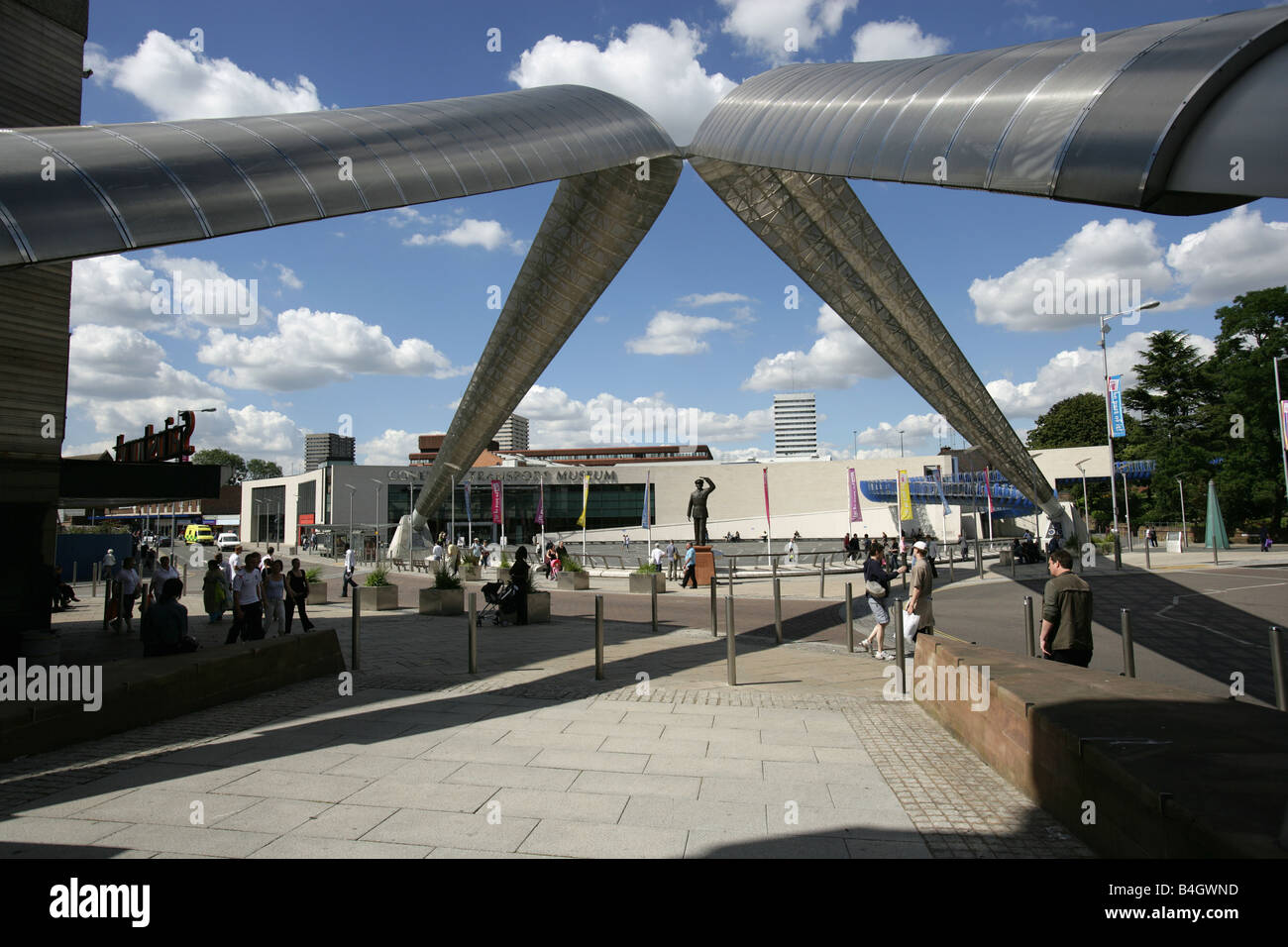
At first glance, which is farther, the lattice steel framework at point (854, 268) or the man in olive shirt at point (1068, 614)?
the lattice steel framework at point (854, 268)

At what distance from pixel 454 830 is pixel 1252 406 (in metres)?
54.1

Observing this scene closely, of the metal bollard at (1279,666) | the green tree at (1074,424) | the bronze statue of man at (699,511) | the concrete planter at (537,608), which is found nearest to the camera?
the metal bollard at (1279,666)

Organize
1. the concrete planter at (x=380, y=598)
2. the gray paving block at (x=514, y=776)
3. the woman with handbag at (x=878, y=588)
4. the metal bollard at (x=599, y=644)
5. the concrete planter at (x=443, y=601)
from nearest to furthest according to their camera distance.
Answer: the gray paving block at (x=514, y=776)
the metal bollard at (x=599, y=644)
the woman with handbag at (x=878, y=588)
the concrete planter at (x=443, y=601)
the concrete planter at (x=380, y=598)

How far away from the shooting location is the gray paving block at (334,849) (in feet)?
13.1

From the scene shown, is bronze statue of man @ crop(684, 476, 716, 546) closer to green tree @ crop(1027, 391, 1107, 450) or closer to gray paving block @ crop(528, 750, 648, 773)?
gray paving block @ crop(528, 750, 648, 773)

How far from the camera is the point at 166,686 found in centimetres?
709

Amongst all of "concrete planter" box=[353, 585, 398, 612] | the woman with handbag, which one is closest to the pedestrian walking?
"concrete planter" box=[353, 585, 398, 612]

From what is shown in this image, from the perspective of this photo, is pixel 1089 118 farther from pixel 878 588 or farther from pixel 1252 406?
pixel 1252 406

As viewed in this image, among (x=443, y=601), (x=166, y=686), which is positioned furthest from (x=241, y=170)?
(x=443, y=601)

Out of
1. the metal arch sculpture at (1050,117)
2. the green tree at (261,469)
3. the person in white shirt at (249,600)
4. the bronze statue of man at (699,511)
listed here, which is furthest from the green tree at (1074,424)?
the green tree at (261,469)

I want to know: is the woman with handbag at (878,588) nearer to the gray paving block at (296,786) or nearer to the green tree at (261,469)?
the gray paving block at (296,786)

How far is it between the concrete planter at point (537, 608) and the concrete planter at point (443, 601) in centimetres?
231
